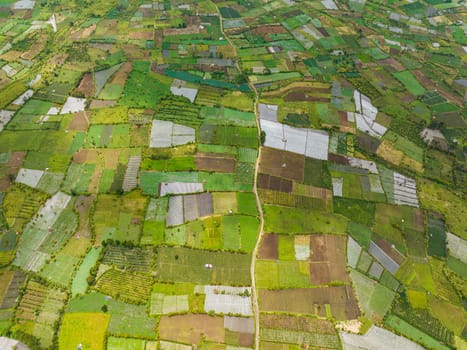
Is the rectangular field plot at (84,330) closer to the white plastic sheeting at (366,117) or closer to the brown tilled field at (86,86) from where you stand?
the brown tilled field at (86,86)

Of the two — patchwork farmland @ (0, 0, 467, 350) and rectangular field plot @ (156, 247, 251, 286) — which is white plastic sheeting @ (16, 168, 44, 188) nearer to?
patchwork farmland @ (0, 0, 467, 350)

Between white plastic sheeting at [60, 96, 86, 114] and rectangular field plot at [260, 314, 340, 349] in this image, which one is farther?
white plastic sheeting at [60, 96, 86, 114]

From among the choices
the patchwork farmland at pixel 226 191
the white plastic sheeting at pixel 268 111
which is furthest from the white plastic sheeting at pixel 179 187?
the white plastic sheeting at pixel 268 111

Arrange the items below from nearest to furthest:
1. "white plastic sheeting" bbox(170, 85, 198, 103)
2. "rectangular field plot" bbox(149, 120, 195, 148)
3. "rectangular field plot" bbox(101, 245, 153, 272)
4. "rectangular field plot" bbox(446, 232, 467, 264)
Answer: "rectangular field plot" bbox(101, 245, 153, 272) → "rectangular field plot" bbox(446, 232, 467, 264) → "rectangular field plot" bbox(149, 120, 195, 148) → "white plastic sheeting" bbox(170, 85, 198, 103)

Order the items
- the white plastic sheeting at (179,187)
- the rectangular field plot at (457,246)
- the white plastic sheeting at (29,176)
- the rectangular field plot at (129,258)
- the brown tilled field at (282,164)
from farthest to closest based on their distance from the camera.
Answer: the brown tilled field at (282,164) < the white plastic sheeting at (29,176) < the white plastic sheeting at (179,187) < the rectangular field plot at (457,246) < the rectangular field plot at (129,258)

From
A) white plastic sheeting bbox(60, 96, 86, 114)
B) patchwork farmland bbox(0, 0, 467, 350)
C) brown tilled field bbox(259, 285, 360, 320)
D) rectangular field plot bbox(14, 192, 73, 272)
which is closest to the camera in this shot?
patchwork farmland bbox(0, 0, 467, 350)

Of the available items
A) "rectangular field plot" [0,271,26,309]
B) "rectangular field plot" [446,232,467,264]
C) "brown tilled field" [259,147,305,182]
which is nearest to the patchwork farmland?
"rectangular field plot" [0,271,26,309]

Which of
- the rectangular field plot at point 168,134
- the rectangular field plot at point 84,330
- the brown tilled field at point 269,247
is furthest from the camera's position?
the rectangular field plot at point 168,134
